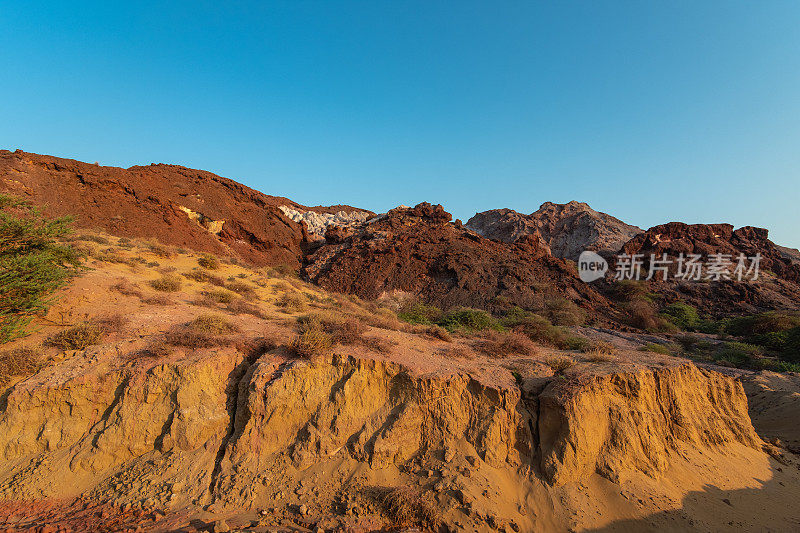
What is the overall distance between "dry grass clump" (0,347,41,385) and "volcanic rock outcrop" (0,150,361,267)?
1669 cm

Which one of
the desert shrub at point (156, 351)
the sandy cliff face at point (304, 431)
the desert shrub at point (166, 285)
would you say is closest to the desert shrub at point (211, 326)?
the desert shrub at point (156, 351)

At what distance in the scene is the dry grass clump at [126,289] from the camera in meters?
7.77

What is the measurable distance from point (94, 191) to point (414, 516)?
26.8 meters

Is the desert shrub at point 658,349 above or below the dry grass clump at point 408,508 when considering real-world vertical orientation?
above

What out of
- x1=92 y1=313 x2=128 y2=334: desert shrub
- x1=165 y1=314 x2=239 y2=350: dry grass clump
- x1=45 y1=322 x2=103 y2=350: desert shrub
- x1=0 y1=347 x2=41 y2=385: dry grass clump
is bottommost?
x1=0 y1=347 x2=41 y2=385: dry grass clump

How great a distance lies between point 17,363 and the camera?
15.2ft

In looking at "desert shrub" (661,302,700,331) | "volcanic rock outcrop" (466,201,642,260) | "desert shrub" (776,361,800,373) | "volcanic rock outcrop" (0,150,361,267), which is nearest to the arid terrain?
"desert shrub" (776,361,800,373)

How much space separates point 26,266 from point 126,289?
2.20 meters

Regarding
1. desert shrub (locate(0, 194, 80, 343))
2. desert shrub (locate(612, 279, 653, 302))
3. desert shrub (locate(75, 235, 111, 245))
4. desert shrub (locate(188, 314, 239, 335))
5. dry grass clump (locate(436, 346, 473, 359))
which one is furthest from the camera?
desert shrub (locate(612, 279, 653, 302))

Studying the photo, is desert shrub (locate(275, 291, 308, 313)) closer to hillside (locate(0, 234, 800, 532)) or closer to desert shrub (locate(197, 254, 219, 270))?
hillside (locate(0, 234, 800, 532))

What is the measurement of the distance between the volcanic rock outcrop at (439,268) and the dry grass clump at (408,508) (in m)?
18.8

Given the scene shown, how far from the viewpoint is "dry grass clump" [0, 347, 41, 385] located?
14.8 ft

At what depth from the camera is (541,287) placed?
24344 millimetres

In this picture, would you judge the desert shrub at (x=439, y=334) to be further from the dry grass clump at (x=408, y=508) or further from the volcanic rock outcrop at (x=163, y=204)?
the volcanic rock outcrop at (x=163, y=204)
